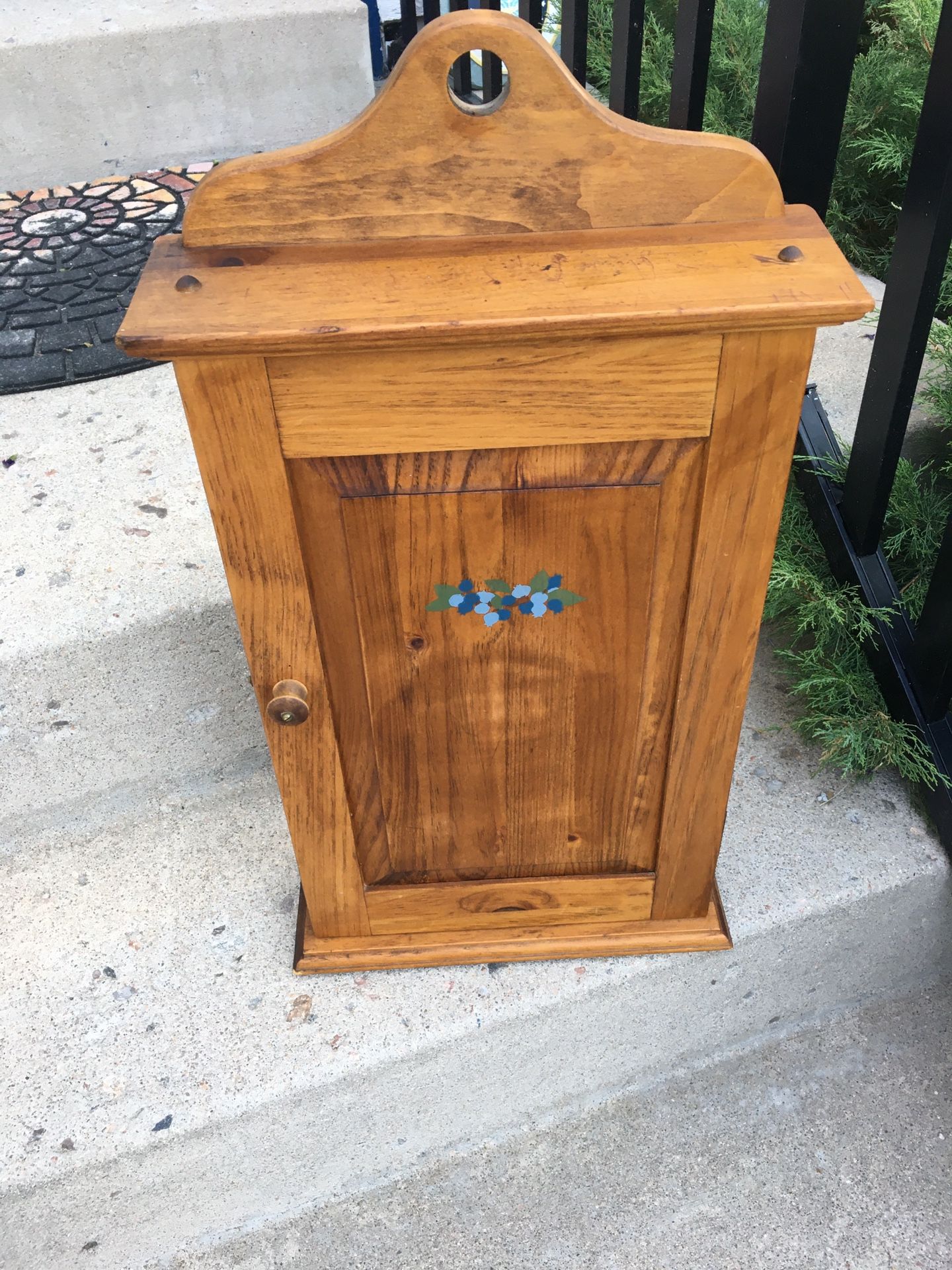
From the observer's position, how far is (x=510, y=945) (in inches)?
59.0

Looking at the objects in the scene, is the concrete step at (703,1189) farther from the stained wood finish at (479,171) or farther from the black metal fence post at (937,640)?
the stained wood finish at (479,171)

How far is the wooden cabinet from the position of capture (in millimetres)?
856

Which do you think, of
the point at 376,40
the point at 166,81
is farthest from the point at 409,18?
the point at 166,81

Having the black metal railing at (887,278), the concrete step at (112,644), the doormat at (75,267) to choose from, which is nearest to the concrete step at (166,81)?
the doormat at (75,267)

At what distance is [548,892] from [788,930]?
396mm

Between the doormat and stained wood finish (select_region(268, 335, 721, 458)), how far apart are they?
1.20 metres

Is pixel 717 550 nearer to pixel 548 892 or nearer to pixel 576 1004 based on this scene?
pixel 548 892

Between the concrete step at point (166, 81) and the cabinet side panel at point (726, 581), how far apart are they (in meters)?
2.29

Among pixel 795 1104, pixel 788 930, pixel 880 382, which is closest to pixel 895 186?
pixel 880 382

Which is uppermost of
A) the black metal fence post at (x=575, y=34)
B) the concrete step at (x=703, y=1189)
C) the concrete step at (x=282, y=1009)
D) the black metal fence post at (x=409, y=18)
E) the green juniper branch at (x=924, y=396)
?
the black metal fence post at (x=575, y=34)

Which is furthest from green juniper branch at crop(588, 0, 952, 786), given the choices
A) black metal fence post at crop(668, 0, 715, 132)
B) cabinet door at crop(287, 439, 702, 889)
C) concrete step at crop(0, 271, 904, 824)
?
concrete step at crop(0, 271, 904, 824)

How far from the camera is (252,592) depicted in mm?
1052

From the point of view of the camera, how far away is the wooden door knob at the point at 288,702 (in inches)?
44.6

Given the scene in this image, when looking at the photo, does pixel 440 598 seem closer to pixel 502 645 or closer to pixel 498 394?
pixel 502 645
